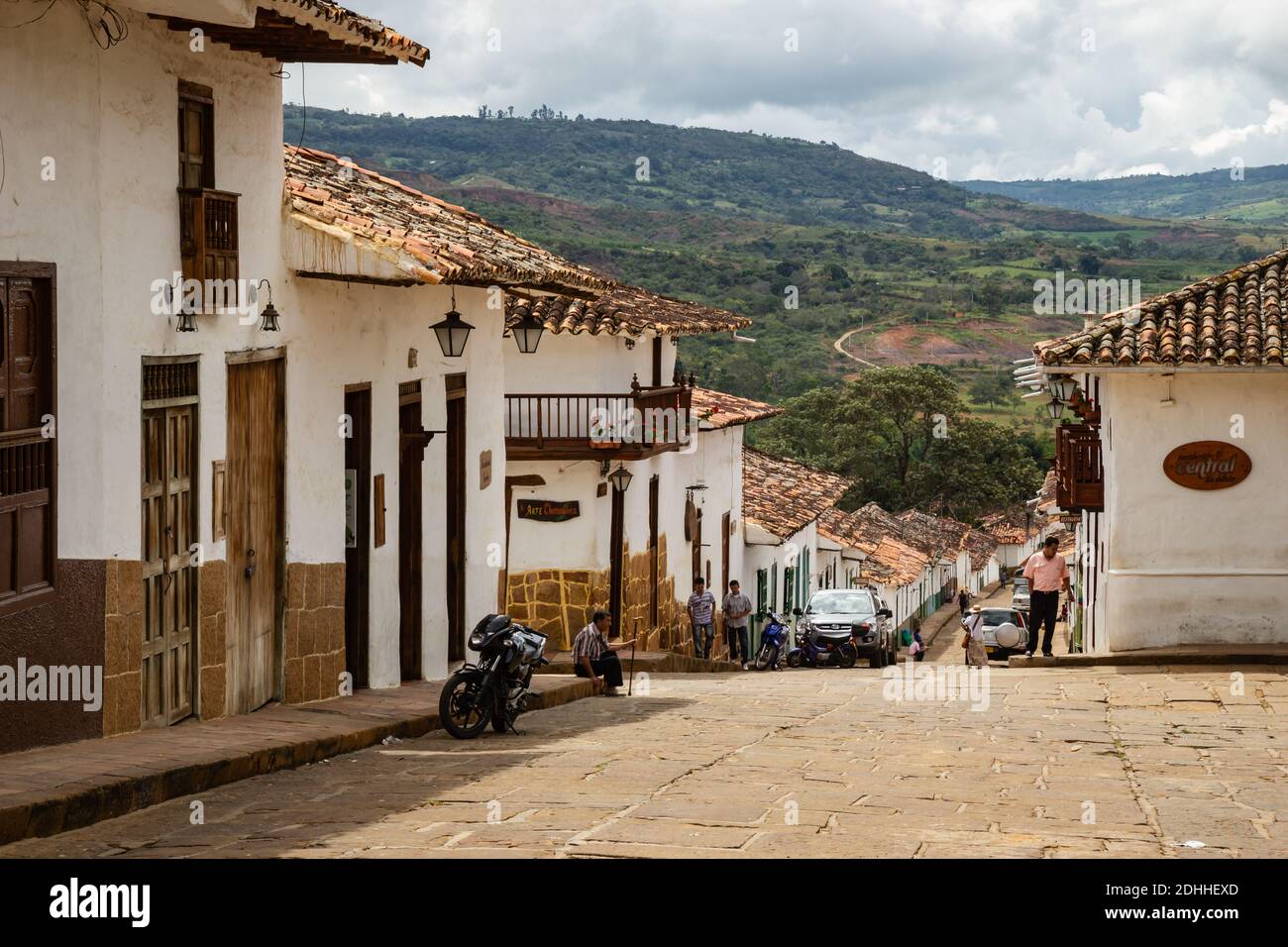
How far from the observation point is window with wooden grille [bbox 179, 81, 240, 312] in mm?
9648

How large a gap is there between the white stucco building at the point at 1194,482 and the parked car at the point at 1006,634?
3.06 meters

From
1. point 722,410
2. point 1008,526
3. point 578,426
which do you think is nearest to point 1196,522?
point 578,426

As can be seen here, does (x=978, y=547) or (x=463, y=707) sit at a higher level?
(x=463, y=707)

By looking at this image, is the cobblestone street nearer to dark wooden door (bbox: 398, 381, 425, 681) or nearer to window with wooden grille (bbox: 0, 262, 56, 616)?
window with wooden grille (bbox: 0, 262, 56, 616)

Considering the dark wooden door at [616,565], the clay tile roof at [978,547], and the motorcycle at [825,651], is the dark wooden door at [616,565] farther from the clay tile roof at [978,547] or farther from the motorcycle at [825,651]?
the clay tile roof at [978,547]

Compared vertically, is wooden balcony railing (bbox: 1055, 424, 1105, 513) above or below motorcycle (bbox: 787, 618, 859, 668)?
above

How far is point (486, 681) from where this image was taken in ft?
35.3

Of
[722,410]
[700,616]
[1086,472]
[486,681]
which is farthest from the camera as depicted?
[722,410]

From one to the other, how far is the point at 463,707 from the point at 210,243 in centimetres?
327

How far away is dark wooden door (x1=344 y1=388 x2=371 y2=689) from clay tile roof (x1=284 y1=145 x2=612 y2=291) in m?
1.32

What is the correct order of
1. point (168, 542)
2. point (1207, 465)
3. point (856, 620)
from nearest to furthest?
point (168, 542) < point (1207, 465) < point (856, 620)

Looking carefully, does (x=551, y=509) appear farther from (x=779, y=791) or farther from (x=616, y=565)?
(x=779, y=791)

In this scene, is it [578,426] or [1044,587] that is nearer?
[1044,587]

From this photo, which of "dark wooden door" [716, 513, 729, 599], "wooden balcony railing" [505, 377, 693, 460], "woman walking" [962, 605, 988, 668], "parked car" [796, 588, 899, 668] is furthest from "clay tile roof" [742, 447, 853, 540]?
"woman walking" [962, 605, 988, 668]
